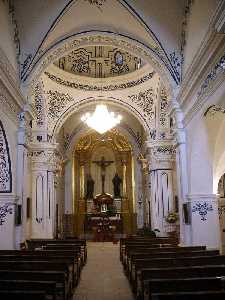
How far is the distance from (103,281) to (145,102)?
27.1 ft

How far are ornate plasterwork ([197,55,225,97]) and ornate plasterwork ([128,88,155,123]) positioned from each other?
21.3ft

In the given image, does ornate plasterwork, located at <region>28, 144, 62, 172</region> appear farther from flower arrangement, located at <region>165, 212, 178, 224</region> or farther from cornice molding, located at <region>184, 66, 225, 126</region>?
cornice molding, located at <region>184, 66, 225, 126</region>

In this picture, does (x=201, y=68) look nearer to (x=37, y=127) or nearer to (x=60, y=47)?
(x=60, y=47)

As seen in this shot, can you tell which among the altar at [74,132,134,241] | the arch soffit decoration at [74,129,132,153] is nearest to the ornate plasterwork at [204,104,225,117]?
the altar at [74,132,134,241]

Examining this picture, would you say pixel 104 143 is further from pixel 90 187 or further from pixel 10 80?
pixel 10 80

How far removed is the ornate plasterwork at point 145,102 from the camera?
14.1 meters

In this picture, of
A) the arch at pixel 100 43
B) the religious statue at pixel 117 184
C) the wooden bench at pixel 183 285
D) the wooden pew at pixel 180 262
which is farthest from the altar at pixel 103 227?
the wooden bench at pixel 183 285

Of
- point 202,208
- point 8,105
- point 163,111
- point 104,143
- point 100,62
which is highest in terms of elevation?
point 100,62

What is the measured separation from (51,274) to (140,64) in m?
10.6

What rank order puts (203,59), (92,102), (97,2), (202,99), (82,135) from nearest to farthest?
1. (203,59)
2. (202,99)
3. (97,2)
4. (92,102)
5. (82,135)

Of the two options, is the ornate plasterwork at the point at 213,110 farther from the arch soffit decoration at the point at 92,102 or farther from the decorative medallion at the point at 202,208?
the arch soffit decoration at the point at 92,102

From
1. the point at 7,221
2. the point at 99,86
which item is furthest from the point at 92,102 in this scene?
the point at 7,221

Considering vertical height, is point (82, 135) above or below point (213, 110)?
above

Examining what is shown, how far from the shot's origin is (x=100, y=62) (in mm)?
14523
